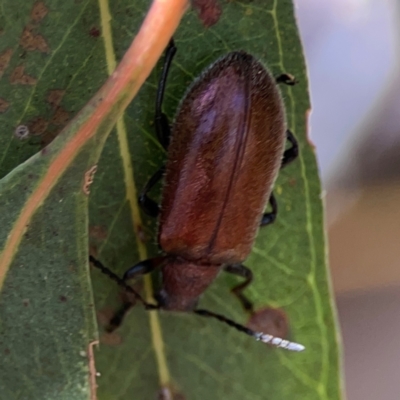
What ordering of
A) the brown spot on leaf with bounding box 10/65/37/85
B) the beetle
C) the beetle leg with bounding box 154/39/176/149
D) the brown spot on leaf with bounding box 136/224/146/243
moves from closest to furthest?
the brown spot on leaf with bounding box 10/65/37/85
the beetle leg with bounding box 154/39/176/149
the beetle
the brown spot on leaf with bounding box 136/224/146/243

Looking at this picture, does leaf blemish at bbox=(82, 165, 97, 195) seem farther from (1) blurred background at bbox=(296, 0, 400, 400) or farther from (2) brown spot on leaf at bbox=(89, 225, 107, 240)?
(1) blurred background at bbox=(296, 0, 400, 400)

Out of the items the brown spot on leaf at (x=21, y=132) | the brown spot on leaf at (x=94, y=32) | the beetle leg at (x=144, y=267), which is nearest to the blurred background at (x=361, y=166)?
the beetle leg at (x=144, y=267)

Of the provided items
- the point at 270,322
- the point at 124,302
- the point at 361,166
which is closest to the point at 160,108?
the point at 124,302

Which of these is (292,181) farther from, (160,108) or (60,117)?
(60,117)

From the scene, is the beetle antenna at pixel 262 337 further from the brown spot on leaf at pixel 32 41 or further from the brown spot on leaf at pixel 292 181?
the brown spot on leaf at pixel 32 41

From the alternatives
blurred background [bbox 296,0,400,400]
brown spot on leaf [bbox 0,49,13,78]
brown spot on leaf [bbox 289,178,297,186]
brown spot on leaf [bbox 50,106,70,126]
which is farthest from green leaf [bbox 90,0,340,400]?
blurred background [bbox 296,0,400,400]

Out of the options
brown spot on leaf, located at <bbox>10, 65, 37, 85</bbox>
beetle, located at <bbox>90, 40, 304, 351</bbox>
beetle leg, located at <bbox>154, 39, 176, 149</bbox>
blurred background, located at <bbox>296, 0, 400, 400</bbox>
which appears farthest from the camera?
blurred background, located at <bbox>296, 0, 400, 400</bbox>

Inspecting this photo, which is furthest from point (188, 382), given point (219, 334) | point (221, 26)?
point (221, 26)
